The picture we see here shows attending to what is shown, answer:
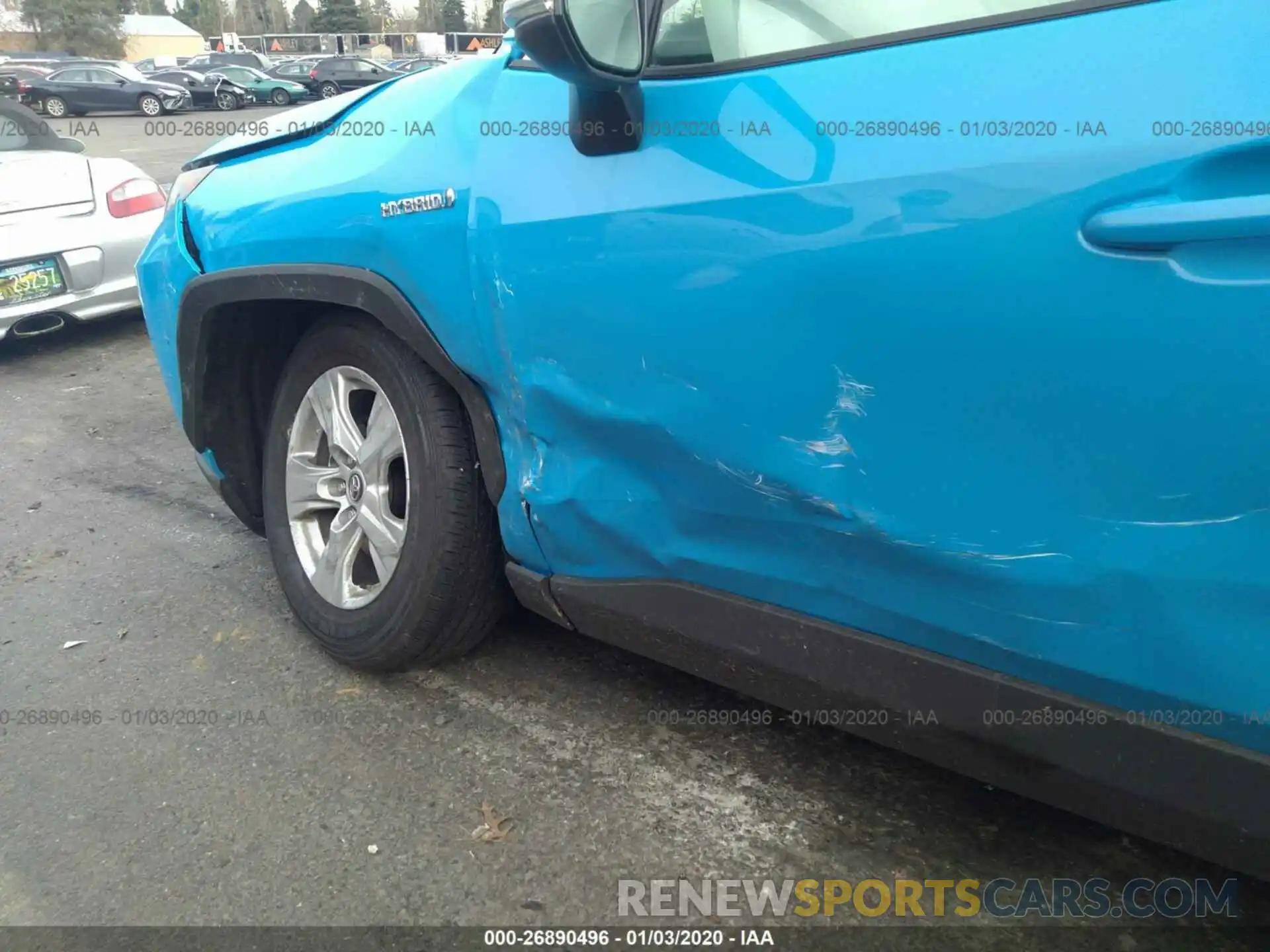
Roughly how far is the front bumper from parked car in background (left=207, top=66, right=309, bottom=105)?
88.3 feet

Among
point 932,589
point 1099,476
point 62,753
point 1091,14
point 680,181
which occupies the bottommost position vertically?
point 62,753

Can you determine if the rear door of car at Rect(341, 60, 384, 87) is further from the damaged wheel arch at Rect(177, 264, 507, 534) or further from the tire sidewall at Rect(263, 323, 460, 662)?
the tire sidewall at Rect(263, 323, 460, 662)

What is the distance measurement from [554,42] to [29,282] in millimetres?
4677

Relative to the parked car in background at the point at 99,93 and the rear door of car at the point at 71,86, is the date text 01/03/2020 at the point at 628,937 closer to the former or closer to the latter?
the parked car in background at the point at 99,93

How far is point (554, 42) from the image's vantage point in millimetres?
1549

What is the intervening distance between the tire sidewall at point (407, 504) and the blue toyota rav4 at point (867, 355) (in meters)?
0.01

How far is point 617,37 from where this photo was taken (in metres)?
1.68

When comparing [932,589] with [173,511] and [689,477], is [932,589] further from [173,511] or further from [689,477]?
[173,511]

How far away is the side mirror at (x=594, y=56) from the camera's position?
1546 mm

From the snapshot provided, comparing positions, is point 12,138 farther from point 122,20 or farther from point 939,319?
point 122,20

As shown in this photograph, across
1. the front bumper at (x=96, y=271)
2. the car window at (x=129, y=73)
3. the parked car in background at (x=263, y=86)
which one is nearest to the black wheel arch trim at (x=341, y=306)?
the front bumper at (x=96, y=271)

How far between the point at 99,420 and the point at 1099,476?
14.9 feet

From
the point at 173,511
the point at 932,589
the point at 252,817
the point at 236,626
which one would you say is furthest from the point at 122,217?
the point at 932,589

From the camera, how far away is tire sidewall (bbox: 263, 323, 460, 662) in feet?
7.41
